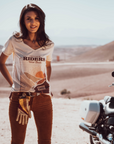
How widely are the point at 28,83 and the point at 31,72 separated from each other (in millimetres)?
115

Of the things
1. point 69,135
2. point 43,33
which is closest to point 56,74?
point 69,135

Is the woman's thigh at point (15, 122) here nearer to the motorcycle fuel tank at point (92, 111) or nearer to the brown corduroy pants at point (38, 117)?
the brown corduroy pants at point (38, 117)

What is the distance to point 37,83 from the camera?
2561mm

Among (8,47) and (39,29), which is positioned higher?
(39,29)

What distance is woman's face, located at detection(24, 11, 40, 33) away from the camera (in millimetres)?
2592

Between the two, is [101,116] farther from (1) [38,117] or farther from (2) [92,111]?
(1) [38,117]

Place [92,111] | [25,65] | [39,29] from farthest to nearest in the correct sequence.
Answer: [92,111]
[39,29]
[25,65]

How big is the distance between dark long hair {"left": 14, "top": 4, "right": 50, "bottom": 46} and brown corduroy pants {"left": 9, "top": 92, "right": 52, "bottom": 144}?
579 millimetres

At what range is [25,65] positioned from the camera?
2506 millimetres

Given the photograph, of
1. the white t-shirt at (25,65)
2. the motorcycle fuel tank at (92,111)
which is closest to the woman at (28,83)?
the white t-shirt at (25,65)

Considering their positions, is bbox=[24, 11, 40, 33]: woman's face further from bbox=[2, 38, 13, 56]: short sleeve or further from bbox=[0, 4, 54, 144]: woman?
bbox=[2, 38, 13, 56]: short sleeve

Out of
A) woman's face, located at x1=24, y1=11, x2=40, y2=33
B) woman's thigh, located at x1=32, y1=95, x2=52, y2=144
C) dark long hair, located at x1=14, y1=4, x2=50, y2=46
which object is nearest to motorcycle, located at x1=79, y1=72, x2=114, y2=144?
woman's thigh, located at x1=32, y1=95, x2=52, y2=144

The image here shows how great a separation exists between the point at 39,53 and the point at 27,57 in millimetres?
133

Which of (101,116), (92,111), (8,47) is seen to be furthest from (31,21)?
(101,116)
